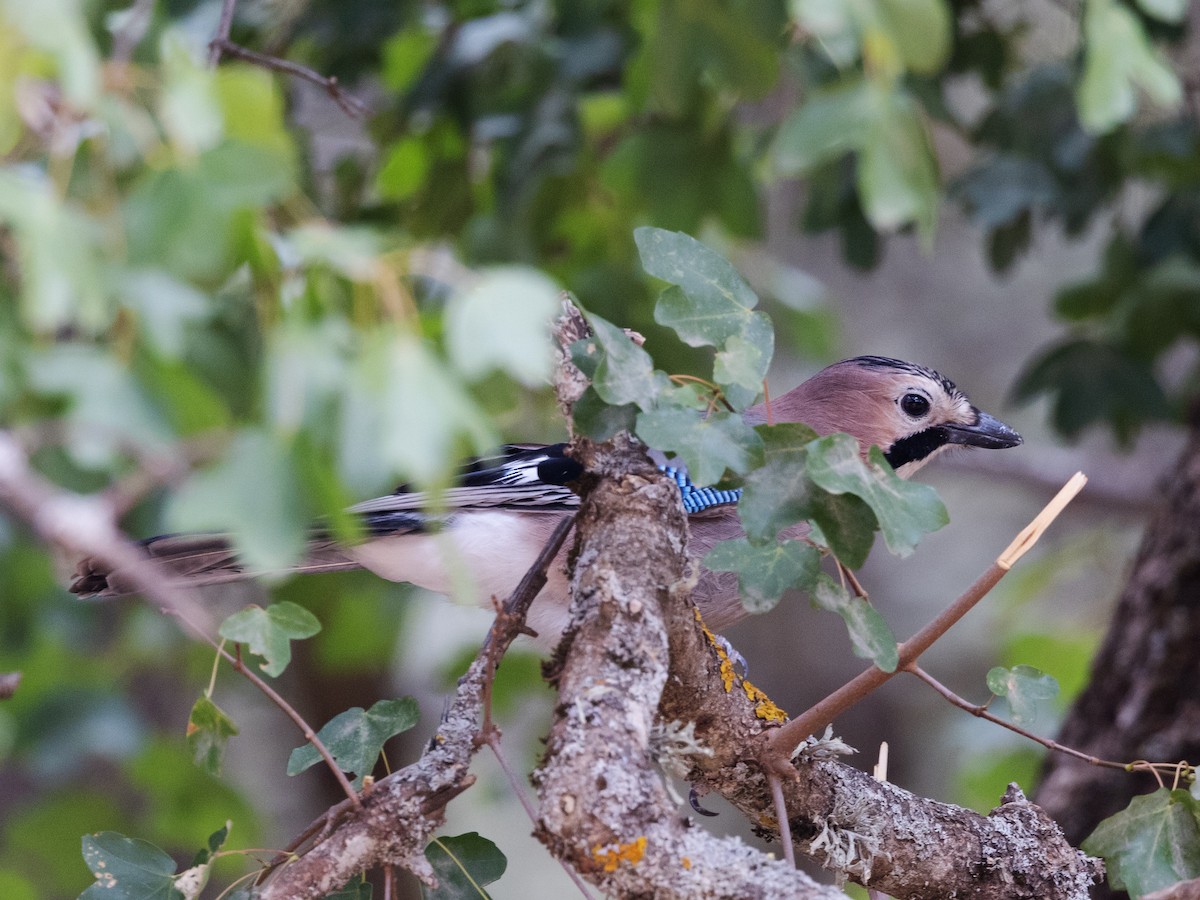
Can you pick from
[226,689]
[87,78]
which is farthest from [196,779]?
[87,78]

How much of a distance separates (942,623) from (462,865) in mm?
621

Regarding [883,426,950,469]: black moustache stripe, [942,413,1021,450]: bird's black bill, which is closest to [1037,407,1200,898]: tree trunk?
[942,413,1021,450]: bird's black bill

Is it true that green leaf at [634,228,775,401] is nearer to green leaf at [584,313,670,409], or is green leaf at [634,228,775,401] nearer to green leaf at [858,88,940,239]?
green leaf at [584,313,670,409]

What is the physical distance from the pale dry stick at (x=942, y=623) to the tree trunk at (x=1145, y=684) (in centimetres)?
143

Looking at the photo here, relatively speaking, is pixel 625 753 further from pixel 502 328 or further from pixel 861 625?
pixel 502 328

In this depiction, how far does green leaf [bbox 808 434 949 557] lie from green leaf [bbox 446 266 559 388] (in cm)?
34

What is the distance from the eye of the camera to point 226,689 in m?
4.16

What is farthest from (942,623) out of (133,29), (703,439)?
(133,29)

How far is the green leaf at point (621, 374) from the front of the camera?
1.43 meters

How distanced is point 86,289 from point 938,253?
20.1 feet

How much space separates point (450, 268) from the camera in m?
1.27

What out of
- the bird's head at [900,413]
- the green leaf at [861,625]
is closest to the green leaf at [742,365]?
the green leaf at [861,625]

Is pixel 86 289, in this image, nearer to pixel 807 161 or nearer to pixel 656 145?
pixel 807 161

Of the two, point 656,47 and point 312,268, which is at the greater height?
point 656,47
